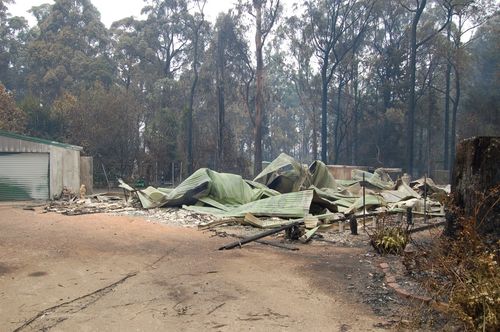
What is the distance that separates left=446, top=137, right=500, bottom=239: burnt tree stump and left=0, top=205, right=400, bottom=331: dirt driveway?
144cm

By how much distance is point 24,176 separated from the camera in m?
17.6

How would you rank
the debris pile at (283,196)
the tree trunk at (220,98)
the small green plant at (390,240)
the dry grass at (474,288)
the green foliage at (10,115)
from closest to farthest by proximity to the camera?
the dry grass at (474,288) < the small green plant at (390,240) < the debris pile at (283,196) < the green foliage at (10,115) < the tree trunk at (220,98)

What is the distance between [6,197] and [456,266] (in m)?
17.8

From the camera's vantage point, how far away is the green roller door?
17406mm

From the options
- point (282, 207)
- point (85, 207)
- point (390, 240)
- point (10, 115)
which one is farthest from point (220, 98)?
point (390, 240)

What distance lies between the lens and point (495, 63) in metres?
32.2

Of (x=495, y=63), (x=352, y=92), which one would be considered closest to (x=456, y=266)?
(x=495, y=63)

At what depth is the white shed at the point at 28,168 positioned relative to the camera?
1738 cm

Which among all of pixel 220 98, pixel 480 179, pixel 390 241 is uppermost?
pixel 220 98

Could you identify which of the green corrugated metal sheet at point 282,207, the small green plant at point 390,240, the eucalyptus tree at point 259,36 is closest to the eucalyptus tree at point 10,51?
the eucalyptus tree at point 259,36

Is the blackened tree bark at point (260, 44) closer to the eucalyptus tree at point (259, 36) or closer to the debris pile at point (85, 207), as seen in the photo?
the eucalyptus tree at point (259, 36)

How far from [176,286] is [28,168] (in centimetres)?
1499

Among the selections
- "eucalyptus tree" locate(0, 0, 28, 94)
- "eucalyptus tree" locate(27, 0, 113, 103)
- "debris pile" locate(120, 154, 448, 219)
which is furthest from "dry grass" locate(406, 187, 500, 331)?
"eucalyptus tree" locate(0, 0, 28, 94)

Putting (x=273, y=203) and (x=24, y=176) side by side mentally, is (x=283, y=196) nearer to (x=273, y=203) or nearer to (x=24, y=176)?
(x=273, y=203)
